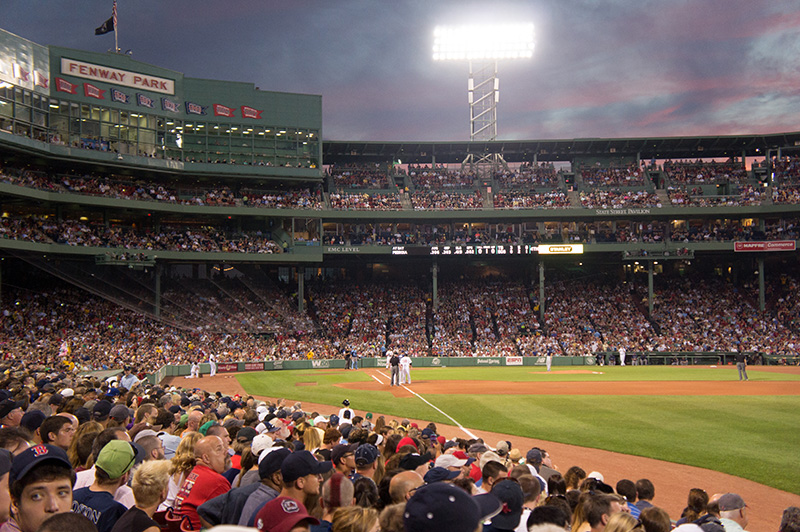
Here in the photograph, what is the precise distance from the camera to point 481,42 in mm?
57938

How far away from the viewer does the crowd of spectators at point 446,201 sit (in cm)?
5916

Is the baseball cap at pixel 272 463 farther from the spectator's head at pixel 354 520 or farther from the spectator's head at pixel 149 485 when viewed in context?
the spectator's head at pixel 354 520

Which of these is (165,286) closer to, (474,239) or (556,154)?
(474,239)

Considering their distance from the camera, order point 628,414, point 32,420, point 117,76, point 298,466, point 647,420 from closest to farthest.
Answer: point 298,466
point 32,420
point 647,420
point 628,414
point 117,76

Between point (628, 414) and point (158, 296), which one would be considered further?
point (158, 296)

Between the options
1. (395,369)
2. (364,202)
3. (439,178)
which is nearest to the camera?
(395,369)

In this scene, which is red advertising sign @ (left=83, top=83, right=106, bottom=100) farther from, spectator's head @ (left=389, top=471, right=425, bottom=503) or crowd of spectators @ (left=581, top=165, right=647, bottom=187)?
spectator's head @ (left=389, top=471, right=425, bottom=503)

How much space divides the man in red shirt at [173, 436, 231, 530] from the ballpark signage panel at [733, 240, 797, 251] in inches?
2288

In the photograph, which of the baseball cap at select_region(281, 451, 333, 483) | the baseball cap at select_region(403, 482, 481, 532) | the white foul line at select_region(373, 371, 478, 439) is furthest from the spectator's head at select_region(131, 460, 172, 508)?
the white foul line at select_region(373, 371, 478, 439)

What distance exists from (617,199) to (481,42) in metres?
20.0

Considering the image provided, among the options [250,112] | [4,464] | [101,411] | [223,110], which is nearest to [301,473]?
[4,464]

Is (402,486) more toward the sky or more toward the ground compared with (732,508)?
more toward the sky

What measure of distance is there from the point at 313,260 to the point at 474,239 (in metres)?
15.3

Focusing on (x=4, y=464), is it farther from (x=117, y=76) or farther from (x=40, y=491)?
(x=117, y=76)
